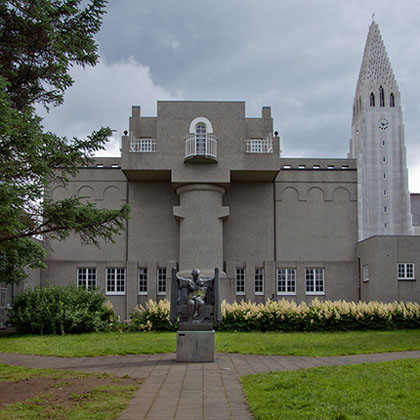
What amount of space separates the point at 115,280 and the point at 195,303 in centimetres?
1990

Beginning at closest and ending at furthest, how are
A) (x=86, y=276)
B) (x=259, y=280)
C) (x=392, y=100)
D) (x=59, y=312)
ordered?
(x=59, y=312), (x=86, y=276), (x=259, y=280), (x=392, y=100)

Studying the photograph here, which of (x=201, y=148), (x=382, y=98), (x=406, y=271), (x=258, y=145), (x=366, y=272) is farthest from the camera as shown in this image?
(x=382, y=98)

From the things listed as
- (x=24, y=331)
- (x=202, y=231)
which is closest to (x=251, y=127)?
(x=202, y=231)

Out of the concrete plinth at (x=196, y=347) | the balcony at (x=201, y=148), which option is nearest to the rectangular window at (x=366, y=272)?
the balcony at (x=201, y=148)

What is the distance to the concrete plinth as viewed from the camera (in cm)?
1391

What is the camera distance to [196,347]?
1395 centimetres

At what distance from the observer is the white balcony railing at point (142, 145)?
33.2 m

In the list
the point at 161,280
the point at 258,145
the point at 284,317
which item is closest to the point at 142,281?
the point at 161,280

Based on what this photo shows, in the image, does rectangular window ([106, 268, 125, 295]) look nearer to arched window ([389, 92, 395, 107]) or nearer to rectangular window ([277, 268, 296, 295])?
rectangular window ([277, 268, 296, 295])

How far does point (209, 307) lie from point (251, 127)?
2368 centimetres

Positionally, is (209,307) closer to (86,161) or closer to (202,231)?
(86,161)

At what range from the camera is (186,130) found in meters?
32.9

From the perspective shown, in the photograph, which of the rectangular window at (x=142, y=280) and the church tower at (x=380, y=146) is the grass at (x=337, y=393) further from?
the church tower at (x=380, y=146)

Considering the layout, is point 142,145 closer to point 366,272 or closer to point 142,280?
point 142,280
